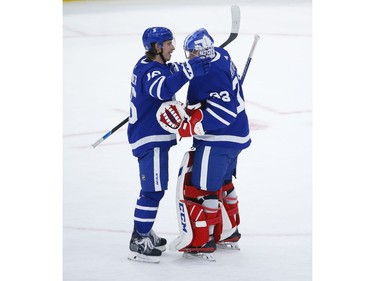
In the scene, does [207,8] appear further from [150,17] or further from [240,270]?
[240,270]

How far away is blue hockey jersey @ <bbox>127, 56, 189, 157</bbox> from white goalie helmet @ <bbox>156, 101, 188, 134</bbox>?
38 millimetres

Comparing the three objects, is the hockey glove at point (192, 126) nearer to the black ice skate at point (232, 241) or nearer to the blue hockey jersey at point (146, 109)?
the blue hockey jersey at point (146, 109)

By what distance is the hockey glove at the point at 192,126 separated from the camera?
355cm

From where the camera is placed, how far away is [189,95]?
145 inches

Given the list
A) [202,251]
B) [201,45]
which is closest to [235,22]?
[201,45]

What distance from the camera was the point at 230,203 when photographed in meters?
3.90

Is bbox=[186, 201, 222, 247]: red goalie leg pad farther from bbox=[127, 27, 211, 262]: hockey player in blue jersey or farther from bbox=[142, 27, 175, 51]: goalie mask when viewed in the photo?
bbox=[142, 27, 175, 51]: goalie mask

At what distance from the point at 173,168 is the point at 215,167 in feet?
4.94

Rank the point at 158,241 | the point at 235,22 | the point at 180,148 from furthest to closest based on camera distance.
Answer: the point at 180,148 → the point at 235,22 → the point at 158,241

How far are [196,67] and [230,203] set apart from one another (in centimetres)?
74

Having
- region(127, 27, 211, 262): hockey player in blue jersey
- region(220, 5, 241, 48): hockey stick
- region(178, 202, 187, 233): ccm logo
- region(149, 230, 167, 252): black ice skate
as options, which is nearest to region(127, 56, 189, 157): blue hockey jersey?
region(127, 27, 211, 262): hockey player in blue jersey

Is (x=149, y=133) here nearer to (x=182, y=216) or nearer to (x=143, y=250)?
(x=182, y=216)

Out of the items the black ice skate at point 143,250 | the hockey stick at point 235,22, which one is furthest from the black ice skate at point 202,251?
the hockey stick at point 235,22

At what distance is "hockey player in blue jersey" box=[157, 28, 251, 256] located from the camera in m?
3.57
